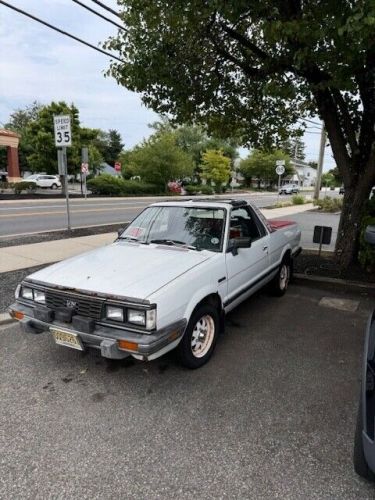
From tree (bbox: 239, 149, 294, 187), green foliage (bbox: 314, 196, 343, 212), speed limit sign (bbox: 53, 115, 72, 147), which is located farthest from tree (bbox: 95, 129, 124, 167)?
speed limit sign (bbox: 53, 115, 72, 147)

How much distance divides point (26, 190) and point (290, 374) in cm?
3075

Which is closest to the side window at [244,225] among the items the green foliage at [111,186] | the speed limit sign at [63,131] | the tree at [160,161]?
the speed limit sign at [63,131]

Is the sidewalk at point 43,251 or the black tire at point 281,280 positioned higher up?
the black tire at point 281,280

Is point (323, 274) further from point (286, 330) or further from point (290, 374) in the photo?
point (290, 374)

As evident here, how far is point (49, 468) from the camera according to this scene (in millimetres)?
2287

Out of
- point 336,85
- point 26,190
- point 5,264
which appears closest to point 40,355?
point 5,264

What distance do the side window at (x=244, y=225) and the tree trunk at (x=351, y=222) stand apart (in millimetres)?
2604

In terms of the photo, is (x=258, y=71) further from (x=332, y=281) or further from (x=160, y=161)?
(x=160, y=161)

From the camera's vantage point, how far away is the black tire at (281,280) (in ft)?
18.0

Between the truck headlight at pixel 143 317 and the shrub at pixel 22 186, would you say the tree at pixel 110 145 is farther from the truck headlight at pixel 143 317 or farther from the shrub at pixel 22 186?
the truck headlight at pixel 143 317

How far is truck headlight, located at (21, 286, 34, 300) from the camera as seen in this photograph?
3.39 metres

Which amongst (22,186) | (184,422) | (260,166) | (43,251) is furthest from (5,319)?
(260,166)

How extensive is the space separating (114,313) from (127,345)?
284 millimetres

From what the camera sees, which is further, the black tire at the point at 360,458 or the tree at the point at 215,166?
the tree at the point at 215,166
